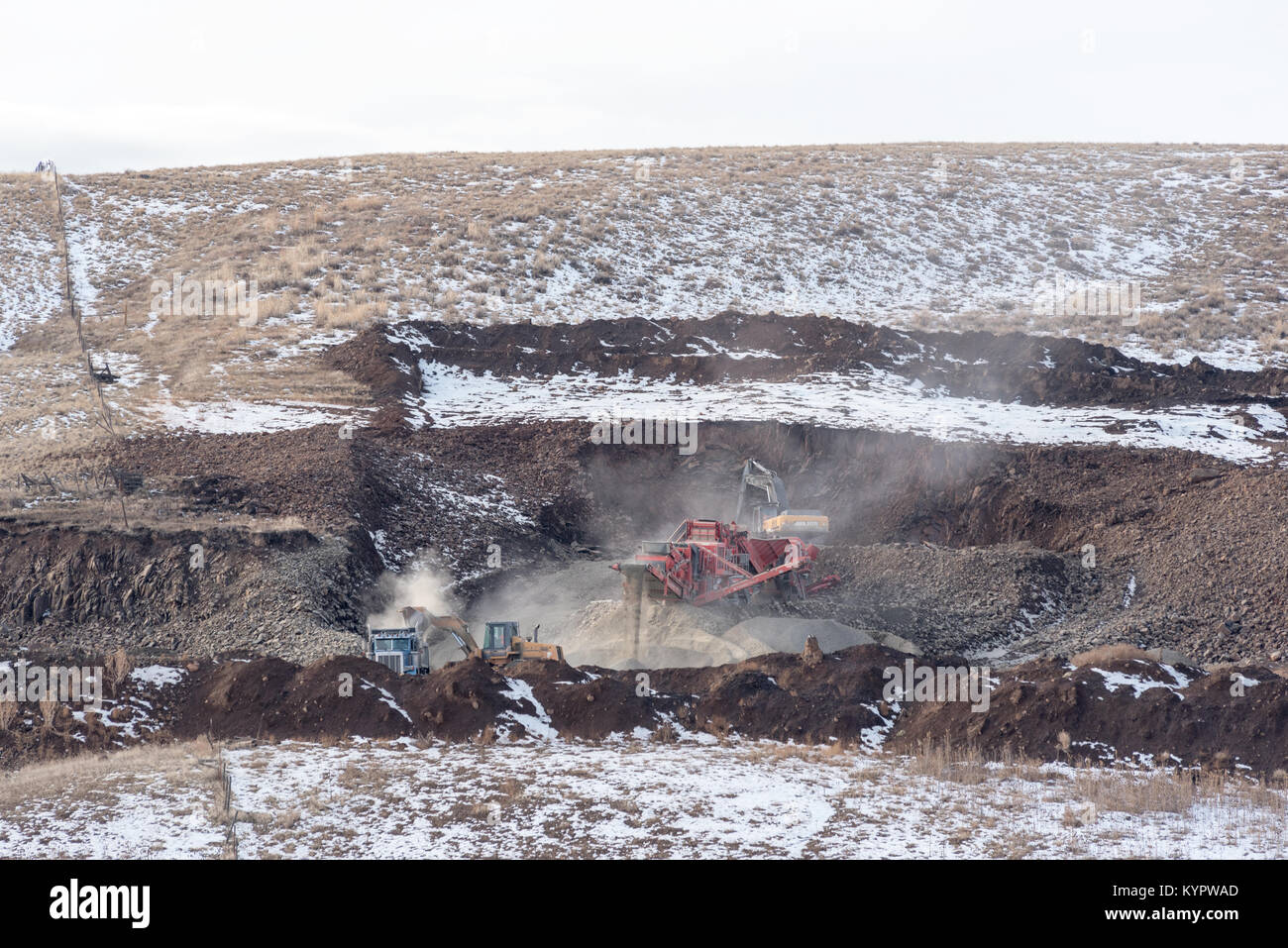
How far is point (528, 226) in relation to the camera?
51.4 meters

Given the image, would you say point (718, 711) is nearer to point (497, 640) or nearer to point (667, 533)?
point (497, 640)

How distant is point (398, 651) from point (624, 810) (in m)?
7.63

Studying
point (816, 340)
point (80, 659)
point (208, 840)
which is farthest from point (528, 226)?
point (208, 840)

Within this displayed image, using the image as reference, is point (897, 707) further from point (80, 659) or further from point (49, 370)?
point (49, 370)

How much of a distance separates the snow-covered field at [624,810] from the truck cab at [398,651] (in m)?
3.36

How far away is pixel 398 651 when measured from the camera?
19.8 m

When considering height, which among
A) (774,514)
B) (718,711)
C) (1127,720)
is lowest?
(718,711)

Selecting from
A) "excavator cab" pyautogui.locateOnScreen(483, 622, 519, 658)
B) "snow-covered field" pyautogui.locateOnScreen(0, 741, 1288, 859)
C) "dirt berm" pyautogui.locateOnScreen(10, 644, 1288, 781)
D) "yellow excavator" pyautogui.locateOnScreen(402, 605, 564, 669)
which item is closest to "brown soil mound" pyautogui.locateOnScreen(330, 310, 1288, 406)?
"yellow excavator" pyautogui.locateOnScreen(402, 605, 564, 669)

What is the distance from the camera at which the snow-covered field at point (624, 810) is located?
12.3 meters

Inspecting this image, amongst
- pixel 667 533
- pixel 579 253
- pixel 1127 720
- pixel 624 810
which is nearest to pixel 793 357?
pixel 667 533

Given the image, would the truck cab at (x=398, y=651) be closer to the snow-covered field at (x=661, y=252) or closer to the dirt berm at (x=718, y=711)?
the dirt berm at (x=718, y=711)

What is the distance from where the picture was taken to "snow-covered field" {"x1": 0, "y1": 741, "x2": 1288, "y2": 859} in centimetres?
1226
